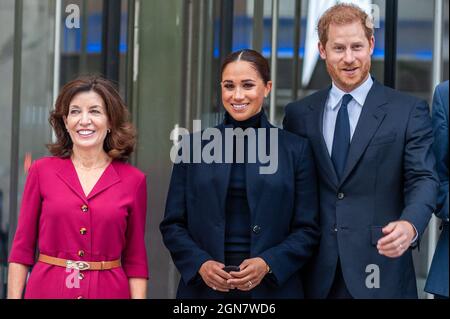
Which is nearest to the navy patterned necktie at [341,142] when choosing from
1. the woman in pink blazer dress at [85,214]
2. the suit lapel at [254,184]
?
the suit lapel at [254,184]

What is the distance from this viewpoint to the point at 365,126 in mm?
3469

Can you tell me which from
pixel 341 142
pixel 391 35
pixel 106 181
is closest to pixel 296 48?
pixel 391 35

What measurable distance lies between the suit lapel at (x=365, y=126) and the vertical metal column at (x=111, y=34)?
4.92 ft

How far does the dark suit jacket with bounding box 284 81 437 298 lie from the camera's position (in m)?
3.42

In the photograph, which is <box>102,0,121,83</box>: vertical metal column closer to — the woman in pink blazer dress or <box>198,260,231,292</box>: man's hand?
the woman in pink blazer dress

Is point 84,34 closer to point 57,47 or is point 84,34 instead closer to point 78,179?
point 57,47

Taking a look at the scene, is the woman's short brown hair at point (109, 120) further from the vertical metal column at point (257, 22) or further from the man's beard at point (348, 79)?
the vertical metal column at point (257, 22)

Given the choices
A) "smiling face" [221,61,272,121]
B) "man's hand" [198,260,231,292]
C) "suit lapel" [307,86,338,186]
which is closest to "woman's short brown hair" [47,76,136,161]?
"smiling face" [221,61,272,121]

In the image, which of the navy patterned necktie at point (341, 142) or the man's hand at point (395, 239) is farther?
the navy patterned necktie at point (341, 142)

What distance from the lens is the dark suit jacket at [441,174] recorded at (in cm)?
342

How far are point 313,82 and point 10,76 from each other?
146cm

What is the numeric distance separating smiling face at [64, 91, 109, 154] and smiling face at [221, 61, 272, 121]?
465mm

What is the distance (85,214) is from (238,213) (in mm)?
568
